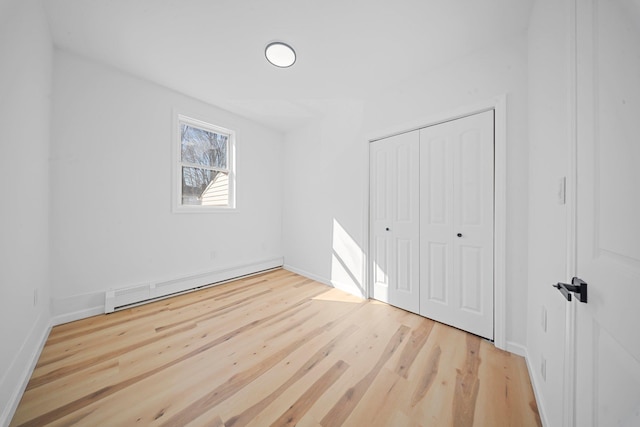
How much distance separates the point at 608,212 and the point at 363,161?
2.25m

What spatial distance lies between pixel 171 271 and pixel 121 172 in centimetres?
134

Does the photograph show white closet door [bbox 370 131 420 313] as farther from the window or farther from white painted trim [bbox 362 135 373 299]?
the window

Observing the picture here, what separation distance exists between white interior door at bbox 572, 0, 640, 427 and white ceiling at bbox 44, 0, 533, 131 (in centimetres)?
120

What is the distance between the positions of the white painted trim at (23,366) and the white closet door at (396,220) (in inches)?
112

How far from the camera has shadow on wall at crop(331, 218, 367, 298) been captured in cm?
283

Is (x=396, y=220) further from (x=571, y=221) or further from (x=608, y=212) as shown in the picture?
(x=608, y=212)

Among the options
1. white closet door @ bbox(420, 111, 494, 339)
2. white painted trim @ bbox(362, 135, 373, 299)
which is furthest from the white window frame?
white closet door @ bbox(420, 111, 494, 339)

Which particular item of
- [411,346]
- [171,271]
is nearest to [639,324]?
[411,346]

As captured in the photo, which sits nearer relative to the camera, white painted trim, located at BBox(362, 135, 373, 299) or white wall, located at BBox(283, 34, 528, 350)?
white wall, located at BBox(283, 34, 528, 350)

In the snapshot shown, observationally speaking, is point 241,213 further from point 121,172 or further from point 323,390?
point 323,390

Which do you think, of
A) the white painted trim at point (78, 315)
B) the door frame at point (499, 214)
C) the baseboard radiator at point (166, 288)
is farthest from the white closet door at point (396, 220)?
the white painted trim at point (78, 315)

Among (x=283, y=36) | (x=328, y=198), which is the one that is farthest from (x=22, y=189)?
(x=328, y=198)

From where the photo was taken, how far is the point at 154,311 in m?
2.37

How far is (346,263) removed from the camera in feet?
9.87
